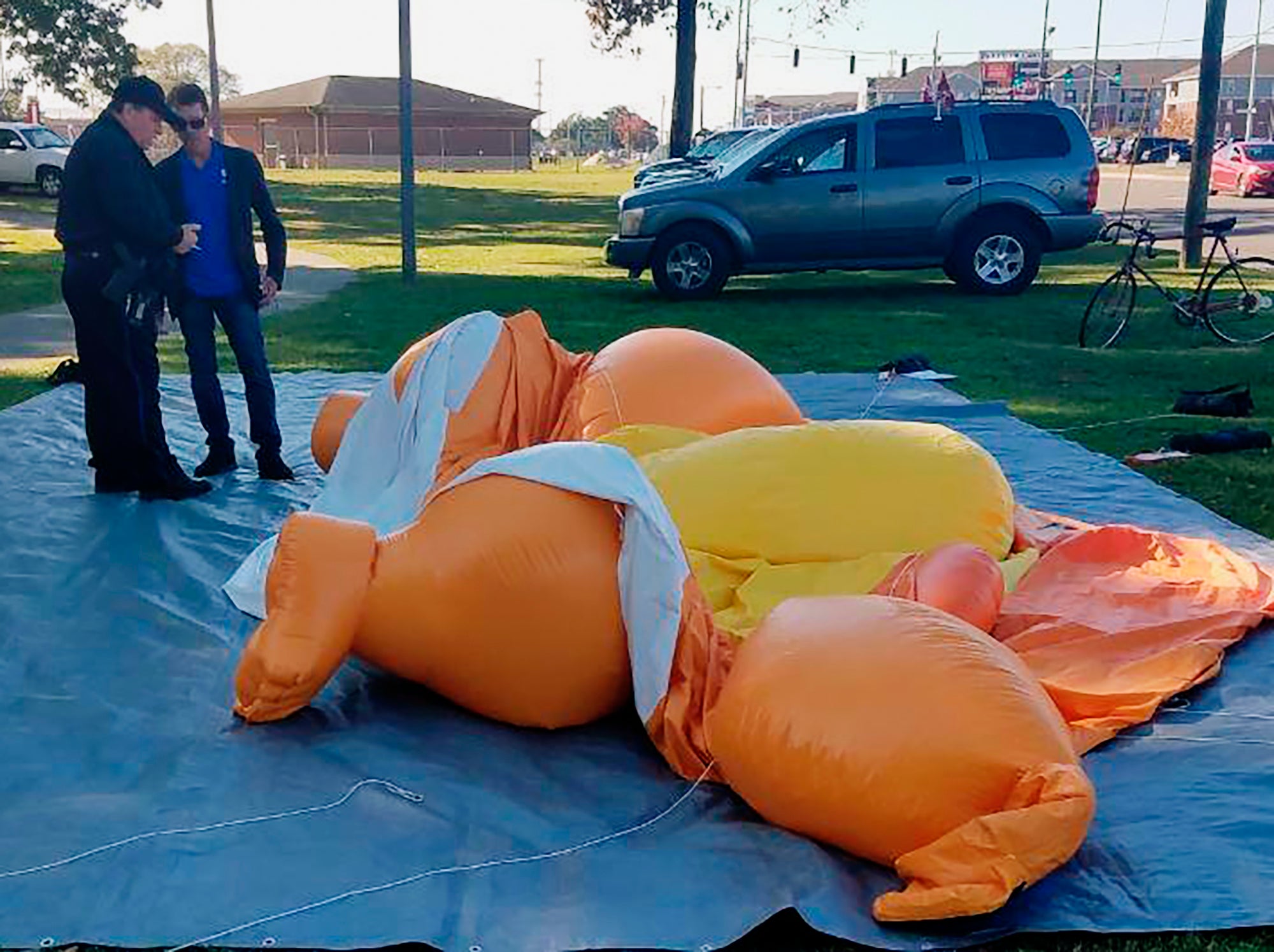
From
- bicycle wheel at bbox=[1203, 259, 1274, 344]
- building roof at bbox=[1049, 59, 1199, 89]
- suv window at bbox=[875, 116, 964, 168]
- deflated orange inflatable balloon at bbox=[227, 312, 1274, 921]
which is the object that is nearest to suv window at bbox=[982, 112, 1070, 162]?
suv window at bbox=[875, 116, 964, 168]

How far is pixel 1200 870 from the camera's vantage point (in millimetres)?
3480

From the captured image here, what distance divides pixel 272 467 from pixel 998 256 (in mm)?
10688

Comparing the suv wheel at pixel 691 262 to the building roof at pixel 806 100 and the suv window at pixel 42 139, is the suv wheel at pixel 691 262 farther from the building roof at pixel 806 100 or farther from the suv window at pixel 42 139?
the building roof at pixel 806 100

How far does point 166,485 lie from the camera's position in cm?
691

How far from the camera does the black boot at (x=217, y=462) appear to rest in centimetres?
743

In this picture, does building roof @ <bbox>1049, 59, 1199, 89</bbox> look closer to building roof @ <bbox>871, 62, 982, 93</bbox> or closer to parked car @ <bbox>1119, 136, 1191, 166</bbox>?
building roof @ <bbox>871, 62, 982, 93</bbox>

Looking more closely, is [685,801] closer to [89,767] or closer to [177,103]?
[89,767]

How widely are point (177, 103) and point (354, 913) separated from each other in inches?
190

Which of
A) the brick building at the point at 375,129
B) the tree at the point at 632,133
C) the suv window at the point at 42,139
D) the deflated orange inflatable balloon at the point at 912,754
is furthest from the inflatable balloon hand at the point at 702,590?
the tree at the point at 632,133

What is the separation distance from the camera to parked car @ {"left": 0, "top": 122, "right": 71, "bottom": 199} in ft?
115

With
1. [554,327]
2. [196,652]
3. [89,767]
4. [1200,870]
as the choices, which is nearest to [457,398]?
[196,652]

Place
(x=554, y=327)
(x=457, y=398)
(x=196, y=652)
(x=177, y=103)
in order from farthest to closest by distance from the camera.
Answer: (x=554, y=327) → (x=177, y=103) → (x=457, y=398) → (x=196, y=652)

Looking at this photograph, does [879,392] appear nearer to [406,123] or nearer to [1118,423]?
[1118,423]

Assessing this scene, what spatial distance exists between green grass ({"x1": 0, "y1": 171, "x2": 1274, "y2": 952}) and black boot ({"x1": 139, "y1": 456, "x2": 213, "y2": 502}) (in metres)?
3.10
